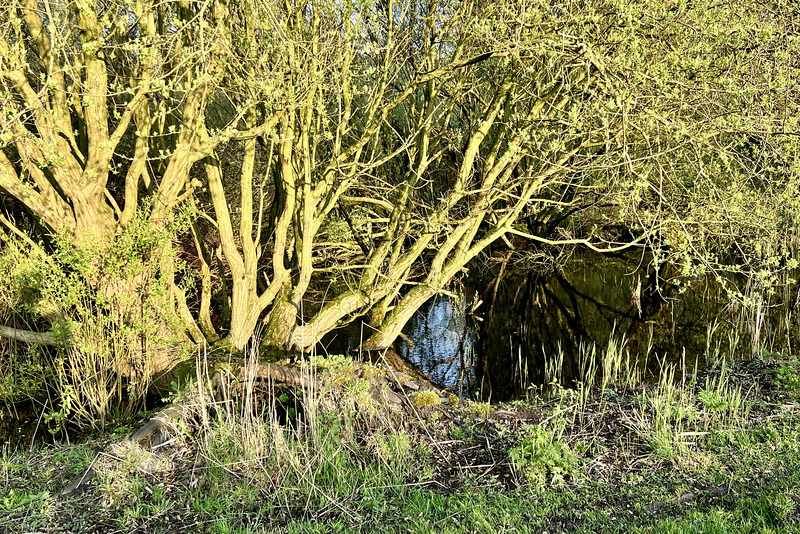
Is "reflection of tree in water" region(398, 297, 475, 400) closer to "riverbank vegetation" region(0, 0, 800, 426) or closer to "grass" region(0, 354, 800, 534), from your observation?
"riverbank vegetation" region(0, 0, 800, 426)

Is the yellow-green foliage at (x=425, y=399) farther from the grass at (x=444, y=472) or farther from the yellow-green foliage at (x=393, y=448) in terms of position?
the yellow-green foliage at (x=393, y=448)

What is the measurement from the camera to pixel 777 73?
283 inches

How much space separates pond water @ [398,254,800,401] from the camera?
9383 millimetres

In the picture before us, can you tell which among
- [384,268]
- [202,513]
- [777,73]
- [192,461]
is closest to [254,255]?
[384,268]

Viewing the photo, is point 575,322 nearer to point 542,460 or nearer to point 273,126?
point 273,126

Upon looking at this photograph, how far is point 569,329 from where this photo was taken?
12.0 meters

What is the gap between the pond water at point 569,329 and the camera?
9.38 m

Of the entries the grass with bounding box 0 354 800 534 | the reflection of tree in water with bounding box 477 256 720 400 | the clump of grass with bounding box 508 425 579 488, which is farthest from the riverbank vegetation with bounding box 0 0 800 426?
the reflection of tree in water with bounding box 477 256 720 400

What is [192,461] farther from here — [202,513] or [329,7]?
[329,7]

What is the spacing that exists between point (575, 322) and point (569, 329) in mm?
538

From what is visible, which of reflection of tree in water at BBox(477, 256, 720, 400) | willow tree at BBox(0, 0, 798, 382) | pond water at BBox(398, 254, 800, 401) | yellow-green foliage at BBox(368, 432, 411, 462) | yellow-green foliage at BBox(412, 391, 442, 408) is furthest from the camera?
reflection of tree in water at BBox(477, 256, 720, 400)

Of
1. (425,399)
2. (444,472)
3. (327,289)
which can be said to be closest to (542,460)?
(444,472)

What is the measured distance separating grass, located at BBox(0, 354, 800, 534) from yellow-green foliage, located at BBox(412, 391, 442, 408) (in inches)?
2.5

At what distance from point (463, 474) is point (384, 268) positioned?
17.3ft
